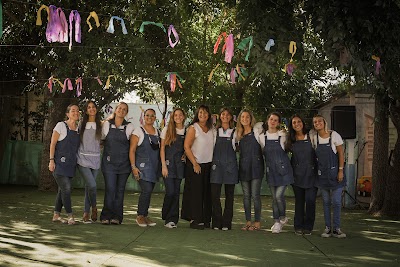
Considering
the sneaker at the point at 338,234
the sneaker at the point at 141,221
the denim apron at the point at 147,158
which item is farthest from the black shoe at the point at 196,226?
the sneaker at the point at 338,234

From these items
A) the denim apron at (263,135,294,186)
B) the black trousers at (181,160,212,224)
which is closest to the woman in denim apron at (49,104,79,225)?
the black trousers at (181,160,212,224)

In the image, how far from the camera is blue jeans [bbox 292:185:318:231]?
29.9ft

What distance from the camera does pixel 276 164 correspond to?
913cm

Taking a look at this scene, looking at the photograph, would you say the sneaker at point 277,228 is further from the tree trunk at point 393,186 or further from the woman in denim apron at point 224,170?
the tree trunk at point 393,186

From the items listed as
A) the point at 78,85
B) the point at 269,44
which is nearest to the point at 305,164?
the point at 269,44

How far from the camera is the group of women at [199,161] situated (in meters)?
9.13

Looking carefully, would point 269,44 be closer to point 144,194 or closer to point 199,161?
point 199,161

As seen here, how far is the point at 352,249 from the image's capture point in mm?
7715

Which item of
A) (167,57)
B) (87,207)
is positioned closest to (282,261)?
(87,207)

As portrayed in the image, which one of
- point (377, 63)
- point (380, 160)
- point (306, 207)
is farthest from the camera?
point (380, 160)

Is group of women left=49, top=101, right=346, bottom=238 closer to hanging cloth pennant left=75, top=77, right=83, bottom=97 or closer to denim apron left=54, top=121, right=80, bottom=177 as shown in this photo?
denim apron left=54, top=121, right=80, bottom=177

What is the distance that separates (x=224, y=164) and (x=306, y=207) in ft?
4.17

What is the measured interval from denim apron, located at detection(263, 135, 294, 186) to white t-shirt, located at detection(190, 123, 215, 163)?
31.7 inches

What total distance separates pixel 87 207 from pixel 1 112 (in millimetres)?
13093
